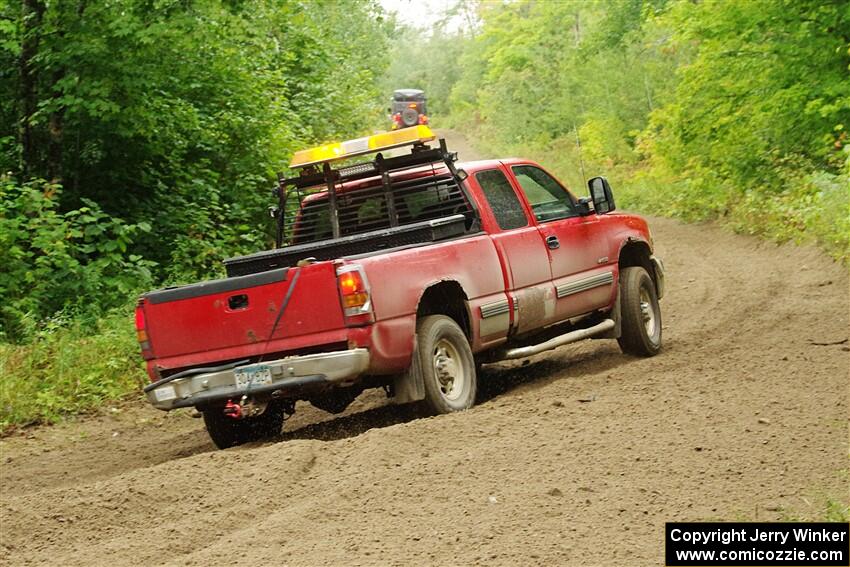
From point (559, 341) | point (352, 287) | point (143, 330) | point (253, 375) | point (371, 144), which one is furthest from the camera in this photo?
point (559, 341)

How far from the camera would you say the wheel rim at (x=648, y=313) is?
10.7 metres

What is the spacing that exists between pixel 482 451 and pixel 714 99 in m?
15.8

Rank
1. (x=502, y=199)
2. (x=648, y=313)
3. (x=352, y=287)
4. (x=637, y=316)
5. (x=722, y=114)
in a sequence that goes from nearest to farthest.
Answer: (x=352, y=287) < (x=502, y=199) < (x=637, y=316) < (x=648, y=313) < (x=722, y=114)

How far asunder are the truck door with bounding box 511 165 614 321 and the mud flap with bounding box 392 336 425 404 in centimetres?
199

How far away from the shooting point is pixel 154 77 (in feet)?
43.6

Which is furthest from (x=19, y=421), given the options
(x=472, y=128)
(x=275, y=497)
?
(x=472, y=128)

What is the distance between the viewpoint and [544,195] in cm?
1004

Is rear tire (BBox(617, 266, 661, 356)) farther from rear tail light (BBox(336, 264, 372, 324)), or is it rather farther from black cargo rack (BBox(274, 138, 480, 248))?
rear tail light (BBox(336, 264, 372, 324))

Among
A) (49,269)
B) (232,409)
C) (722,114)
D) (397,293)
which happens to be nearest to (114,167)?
(49,269)

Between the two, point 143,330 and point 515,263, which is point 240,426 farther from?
point 515,263

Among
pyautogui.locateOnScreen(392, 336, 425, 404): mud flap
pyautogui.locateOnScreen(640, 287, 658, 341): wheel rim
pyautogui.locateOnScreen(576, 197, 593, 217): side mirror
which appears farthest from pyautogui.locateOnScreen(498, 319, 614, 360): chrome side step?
pyautogui.locateOnScreen(392, 336, 425, 404): mud flap

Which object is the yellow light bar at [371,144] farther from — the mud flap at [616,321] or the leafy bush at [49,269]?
the leafy bush at [49,269]

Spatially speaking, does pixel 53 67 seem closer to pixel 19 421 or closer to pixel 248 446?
pixel 19 421

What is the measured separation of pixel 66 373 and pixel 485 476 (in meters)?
6.24
